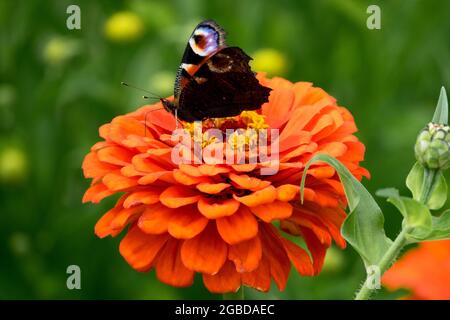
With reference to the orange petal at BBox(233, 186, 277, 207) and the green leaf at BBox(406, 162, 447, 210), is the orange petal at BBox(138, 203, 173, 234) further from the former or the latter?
the green leaf at BBox(406, 162, 447, 210)

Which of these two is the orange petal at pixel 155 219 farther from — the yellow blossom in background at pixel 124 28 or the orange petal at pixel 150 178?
the yellow blossom in background at pixel 124 28

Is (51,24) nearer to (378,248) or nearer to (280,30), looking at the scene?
(280,30)

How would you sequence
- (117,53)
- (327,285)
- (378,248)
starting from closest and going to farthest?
(378,248) → (327,285) → (117,53)

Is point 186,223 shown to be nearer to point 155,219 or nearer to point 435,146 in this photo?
point 155,219

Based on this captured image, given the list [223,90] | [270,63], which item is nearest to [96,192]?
[223,90]

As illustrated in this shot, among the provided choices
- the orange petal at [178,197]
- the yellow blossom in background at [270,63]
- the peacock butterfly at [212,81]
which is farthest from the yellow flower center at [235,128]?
the yellow blossom in background at [270,63]

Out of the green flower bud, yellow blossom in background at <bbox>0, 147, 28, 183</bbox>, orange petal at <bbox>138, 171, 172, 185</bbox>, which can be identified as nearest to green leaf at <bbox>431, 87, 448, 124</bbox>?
the green flower bud
